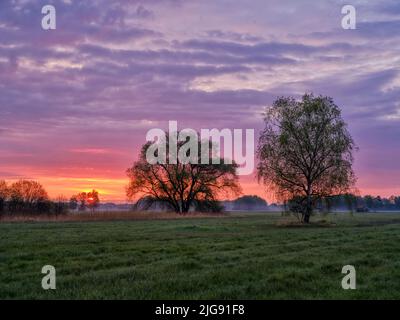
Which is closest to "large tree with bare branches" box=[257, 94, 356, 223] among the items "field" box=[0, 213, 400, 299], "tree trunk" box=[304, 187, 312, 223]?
"tree trunk" box=[304, 187, 312, 223]

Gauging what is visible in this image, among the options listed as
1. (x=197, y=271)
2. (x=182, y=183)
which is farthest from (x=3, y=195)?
(x=197, y=271)

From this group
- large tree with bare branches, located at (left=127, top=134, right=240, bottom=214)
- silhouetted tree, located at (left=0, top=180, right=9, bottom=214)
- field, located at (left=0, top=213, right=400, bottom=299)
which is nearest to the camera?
field, located at (left=0, top=213, right=400, bottom=299)

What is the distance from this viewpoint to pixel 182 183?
3238 inches

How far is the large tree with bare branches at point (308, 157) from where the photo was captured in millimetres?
47562

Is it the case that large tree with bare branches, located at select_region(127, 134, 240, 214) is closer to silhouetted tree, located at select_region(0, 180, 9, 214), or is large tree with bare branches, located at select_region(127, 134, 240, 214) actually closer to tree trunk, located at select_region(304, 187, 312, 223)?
silhouetted tree, located at select_region(0, 180, 9, 214)

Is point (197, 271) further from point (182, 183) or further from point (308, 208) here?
point (182, 183)

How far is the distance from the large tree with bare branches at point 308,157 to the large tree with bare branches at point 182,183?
114ft

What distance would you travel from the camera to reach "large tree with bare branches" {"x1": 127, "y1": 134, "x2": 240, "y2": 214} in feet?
269

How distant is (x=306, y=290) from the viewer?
35.7ft

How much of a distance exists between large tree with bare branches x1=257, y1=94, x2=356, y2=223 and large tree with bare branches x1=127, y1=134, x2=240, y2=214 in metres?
34.8

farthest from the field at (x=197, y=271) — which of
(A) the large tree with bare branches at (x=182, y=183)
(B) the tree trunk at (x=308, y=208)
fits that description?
(A) the large tree with bare branches at (x=182, y=183)

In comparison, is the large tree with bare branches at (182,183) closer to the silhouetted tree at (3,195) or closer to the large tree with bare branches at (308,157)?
the silhouetted tree at (3,195)
